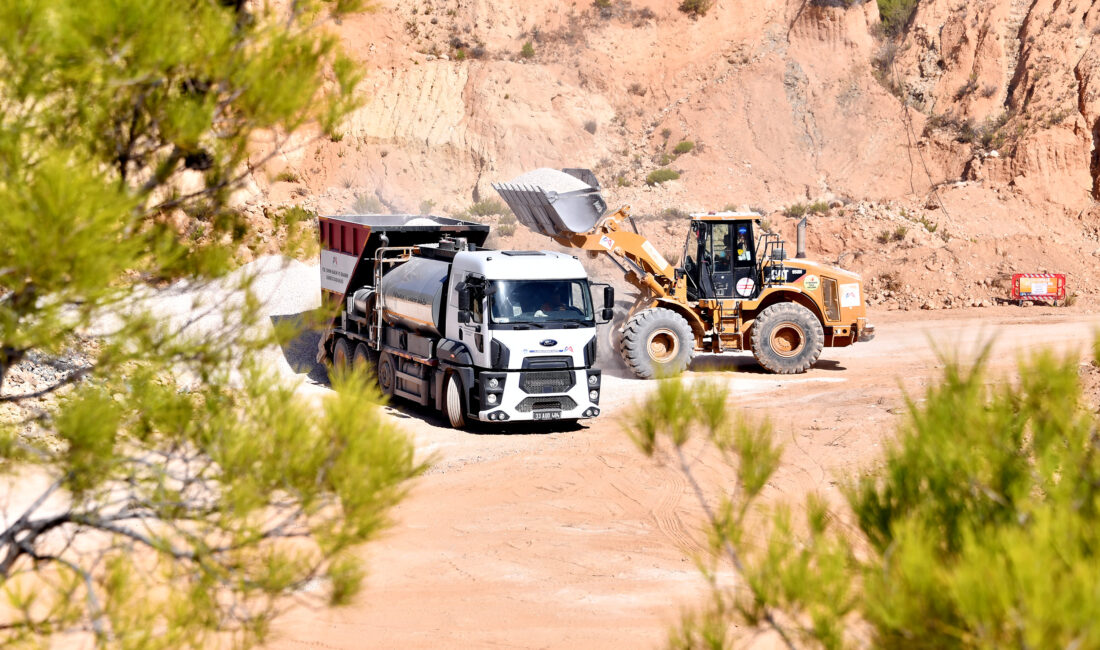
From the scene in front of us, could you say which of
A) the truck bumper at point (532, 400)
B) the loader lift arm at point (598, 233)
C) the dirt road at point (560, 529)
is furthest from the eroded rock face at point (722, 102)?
the truck bumper at point (532, 400)

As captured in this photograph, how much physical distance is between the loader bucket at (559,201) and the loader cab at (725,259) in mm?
2024

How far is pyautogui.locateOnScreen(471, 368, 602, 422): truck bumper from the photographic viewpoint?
17750 mm

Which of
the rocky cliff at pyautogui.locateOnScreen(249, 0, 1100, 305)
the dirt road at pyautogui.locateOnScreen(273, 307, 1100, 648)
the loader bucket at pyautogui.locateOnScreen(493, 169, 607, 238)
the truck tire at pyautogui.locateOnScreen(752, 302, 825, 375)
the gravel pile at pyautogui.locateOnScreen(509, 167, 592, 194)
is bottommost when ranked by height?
the dirt road at pyautogui.locateOnScreen(273, 307, 1100, 648)

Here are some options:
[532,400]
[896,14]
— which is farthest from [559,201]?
[896,14]

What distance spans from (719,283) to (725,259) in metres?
A: 0.48

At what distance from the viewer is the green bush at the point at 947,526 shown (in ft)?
13.6

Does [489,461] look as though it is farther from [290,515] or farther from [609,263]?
[609,263]

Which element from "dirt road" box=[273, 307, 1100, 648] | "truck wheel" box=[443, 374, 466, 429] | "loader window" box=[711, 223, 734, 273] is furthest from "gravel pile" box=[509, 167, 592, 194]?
"truck wheel" box=[443, 374, 466, 429]

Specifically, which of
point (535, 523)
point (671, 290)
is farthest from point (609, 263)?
point (535, 523)

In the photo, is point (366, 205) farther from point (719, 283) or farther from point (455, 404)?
point (455, 404)

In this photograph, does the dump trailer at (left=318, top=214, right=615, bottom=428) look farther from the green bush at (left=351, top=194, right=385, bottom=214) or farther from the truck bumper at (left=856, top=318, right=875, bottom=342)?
the green bush at (left=351, top=194, right=385, bottom=214)

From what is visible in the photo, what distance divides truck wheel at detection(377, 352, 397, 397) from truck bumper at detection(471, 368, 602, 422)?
3.11m

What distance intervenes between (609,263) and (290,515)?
2860 cm

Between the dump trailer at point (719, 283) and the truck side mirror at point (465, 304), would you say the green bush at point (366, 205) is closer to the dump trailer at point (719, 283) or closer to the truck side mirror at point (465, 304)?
the dump trailer at point (719, 283)
